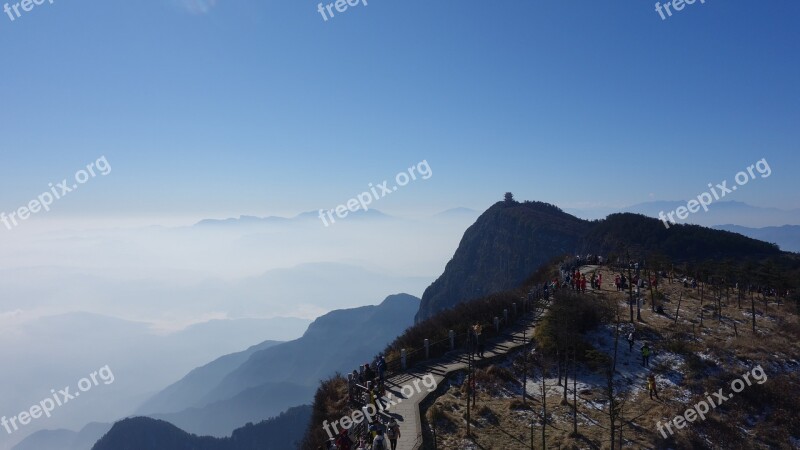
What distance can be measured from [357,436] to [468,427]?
4.26 metres

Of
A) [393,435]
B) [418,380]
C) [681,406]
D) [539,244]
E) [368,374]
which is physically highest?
[368,374]

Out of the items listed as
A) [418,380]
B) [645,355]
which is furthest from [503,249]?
[418,380]

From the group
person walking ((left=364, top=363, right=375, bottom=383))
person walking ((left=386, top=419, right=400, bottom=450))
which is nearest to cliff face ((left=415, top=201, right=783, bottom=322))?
person walking ((left=364, top=363, right=375, bottom=383))

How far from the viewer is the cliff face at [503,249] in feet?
411

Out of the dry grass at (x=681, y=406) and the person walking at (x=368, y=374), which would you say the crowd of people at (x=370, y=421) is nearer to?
the person walking at (x=368, y=374)

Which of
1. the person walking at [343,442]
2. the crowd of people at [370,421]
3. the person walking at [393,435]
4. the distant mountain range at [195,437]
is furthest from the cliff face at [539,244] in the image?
the person walking at [343,442]

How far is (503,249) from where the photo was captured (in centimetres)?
13762

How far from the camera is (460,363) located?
2389 cm

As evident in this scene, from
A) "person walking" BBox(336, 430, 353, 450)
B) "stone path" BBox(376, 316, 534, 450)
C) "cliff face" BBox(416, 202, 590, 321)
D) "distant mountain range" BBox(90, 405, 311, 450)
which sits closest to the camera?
"person walking" BBox(336, 430, 353, 450)

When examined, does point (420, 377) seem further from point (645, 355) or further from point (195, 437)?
point (195, 437)

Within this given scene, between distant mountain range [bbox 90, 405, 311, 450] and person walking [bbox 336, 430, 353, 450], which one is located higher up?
person walking [bbox 336, 430, 353, 450]

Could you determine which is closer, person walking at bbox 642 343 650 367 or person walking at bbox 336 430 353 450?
person walking at bbox 336 430 353 450

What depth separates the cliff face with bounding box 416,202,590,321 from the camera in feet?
411

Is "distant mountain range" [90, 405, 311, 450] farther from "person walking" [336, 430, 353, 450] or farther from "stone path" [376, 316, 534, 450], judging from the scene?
"person walking" [336, 430, 353, 450]
